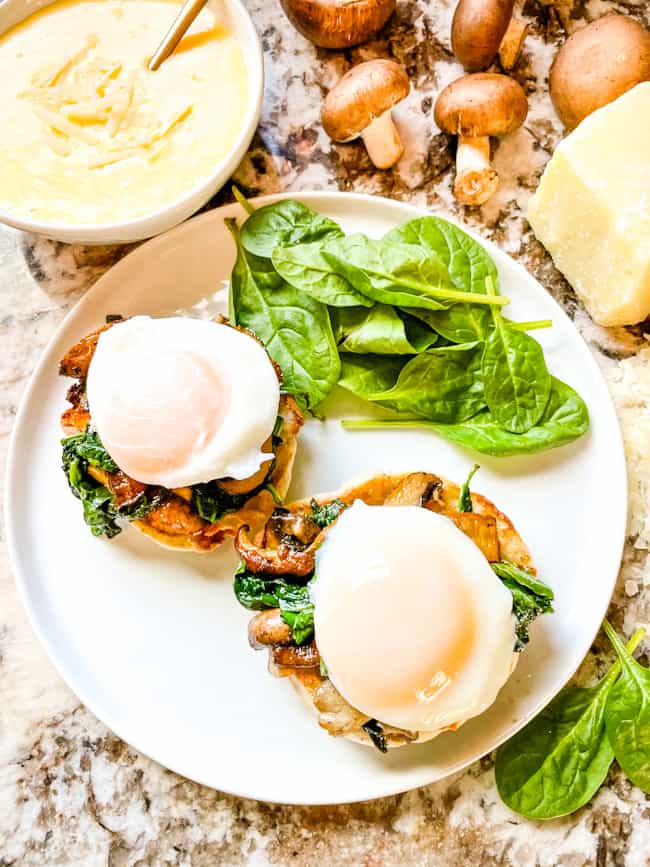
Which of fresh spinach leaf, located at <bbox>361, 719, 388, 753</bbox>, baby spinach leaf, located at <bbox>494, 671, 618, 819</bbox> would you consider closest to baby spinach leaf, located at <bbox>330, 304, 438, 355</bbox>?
fresh spinach leaf, located at <bbox>361, 719, 388, 753</bbox>

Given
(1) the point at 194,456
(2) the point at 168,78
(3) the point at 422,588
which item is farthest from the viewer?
(2) the point at 168,78

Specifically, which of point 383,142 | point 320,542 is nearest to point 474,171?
point 383,142

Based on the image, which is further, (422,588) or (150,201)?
(150,201)

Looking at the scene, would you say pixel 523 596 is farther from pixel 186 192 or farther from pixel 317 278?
pixel 186 192

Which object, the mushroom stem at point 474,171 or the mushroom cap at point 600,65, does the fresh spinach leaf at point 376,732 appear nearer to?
the mushroom stem at point 474,171

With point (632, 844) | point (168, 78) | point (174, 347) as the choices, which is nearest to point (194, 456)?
point (174, 347)

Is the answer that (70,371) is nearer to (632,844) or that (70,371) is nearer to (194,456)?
(194,456)
